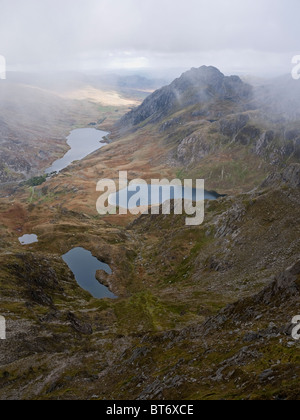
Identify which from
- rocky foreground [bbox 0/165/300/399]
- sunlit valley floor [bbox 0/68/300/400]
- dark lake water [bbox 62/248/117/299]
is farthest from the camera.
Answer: dark lake water [bbox 62/248/117/299]

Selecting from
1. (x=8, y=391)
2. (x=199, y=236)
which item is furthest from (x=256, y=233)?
(x=8, y=391)

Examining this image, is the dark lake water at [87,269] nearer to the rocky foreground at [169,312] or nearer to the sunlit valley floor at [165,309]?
the sunlit valley floor at [165,309]

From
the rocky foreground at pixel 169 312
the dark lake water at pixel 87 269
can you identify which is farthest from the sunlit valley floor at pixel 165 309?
the dark lake water at pixel 87 269

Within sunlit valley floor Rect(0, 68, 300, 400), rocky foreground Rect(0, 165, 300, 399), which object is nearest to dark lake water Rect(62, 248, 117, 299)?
sunlit valley floor Rect(0, 68, 300, 400)

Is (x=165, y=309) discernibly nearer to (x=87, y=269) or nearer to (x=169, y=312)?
(x=169, y=312)

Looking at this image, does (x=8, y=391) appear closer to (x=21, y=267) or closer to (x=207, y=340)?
(x=207, y=340)

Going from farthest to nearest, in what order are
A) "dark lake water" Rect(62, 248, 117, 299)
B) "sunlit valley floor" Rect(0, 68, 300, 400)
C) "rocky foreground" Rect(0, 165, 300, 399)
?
"dark lake water" Rect(62, 248, 117, 299) → "sunlit valley floor" Rect(0, 68, 300, 400) → "rocky foreground" Rect(0, 165, 300, 399)

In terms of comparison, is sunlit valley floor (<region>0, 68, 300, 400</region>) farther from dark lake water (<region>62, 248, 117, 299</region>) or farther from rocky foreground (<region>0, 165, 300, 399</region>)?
dark lake water (<region>62, 248, 117, 299</region>)

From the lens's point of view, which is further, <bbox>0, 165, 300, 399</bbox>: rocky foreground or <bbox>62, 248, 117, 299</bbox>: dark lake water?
<bbox>62, 248, 117, 299</bbox>: dark lake water
